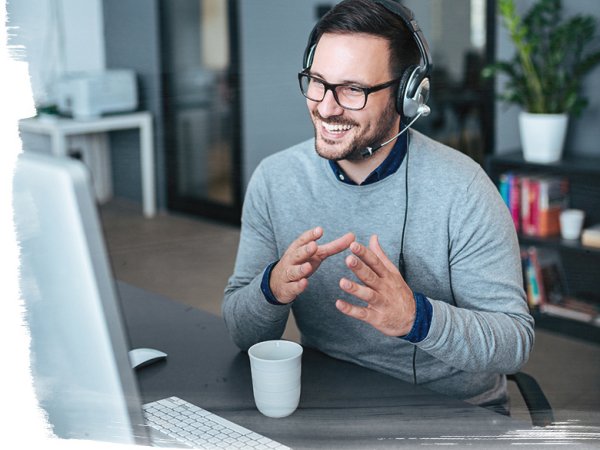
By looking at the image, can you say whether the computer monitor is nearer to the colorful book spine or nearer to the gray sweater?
the gray sweater

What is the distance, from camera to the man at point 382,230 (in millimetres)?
564

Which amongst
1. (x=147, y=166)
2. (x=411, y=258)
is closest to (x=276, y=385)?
(x=411, y=258)

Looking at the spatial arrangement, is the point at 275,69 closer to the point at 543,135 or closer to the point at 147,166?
the point at 147,166

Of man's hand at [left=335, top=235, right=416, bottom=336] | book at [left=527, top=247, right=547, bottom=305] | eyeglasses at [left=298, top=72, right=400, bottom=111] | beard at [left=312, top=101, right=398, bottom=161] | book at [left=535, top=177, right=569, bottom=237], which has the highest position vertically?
eyeglasses at [left=298, top=72, right=400, bottom=111]

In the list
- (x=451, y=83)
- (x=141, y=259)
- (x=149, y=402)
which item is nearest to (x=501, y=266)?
(x=149, y=402)

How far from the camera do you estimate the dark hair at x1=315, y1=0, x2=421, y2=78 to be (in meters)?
0.57

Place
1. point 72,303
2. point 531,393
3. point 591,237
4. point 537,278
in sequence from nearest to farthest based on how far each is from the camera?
point 72,303, point 531,393, point 591,237, point 537,278

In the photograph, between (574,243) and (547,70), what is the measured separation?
33 cm

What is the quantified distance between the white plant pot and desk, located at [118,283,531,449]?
39.5 inches

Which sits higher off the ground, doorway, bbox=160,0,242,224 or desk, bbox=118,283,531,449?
doorway, bbox=160,0,242,224

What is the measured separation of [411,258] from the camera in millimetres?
625

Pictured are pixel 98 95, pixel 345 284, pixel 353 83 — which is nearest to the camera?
pixel 345 284

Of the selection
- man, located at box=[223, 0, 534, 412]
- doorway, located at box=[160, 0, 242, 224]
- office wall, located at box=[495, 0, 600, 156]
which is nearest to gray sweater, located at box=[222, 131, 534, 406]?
man, located at box=[223, 0, 534, 412]

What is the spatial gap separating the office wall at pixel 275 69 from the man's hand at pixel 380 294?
35 centimetres
